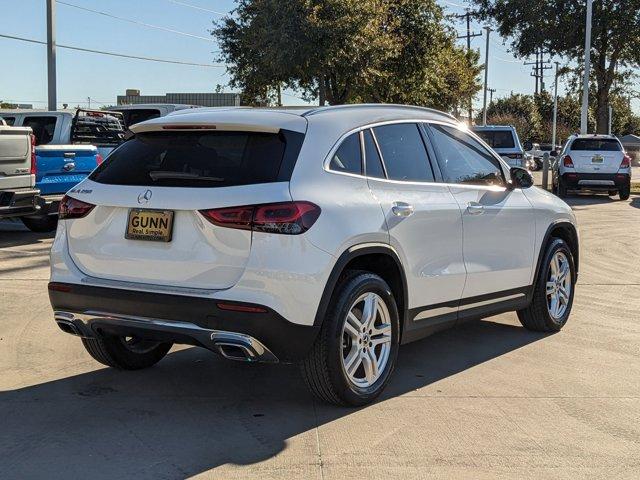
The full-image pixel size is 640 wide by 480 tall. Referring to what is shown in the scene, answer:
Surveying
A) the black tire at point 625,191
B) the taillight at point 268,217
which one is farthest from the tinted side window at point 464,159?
the black tire at point 625,191

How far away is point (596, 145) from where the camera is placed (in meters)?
21.7

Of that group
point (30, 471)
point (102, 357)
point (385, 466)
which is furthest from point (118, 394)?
point (385, 466)

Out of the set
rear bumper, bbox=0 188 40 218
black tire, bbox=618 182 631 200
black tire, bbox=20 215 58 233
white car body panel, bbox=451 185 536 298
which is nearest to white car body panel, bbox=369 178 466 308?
white car body panel, bbox=451 185 536 298

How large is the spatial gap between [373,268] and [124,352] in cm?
180

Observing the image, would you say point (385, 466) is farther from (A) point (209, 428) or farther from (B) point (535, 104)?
(B) point (535, 104)

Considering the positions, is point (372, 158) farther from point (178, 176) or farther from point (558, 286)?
point (558, 286)

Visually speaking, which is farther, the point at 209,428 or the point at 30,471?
the point at 209,428

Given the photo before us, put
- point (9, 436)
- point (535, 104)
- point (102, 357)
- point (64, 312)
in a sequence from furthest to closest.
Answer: point (535, 104), point (102, 357), point (64, 312), point (9, 436)

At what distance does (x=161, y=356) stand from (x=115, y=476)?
2.01 meters

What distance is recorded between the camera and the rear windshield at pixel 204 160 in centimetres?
444

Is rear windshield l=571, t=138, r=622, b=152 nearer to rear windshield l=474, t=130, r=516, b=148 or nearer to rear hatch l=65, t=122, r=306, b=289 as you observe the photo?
rear windshield l=474, t=130, r=516, b=148

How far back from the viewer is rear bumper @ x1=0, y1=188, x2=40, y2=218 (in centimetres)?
1065

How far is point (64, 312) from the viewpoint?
188 inches

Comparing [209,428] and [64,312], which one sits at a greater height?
[64,312]
